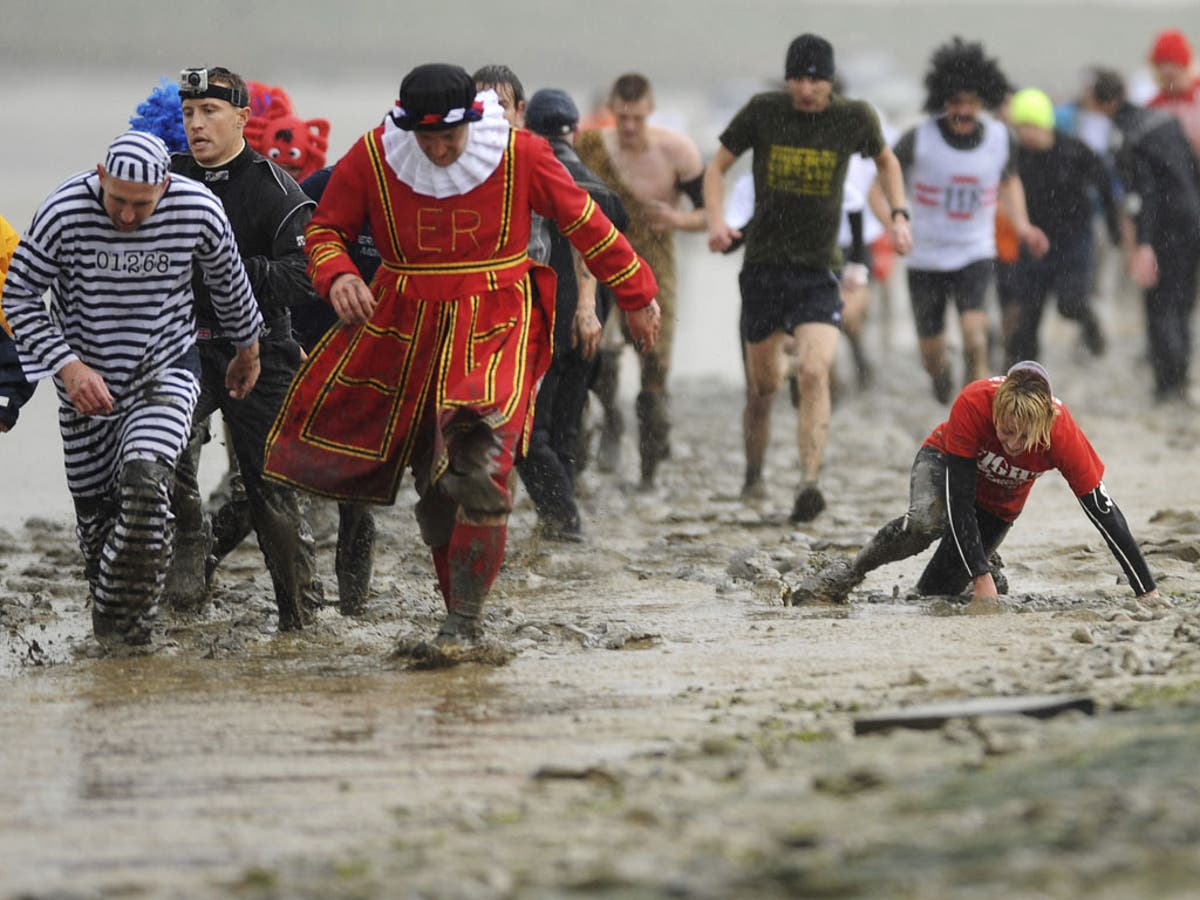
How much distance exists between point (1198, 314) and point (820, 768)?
17.5 meters

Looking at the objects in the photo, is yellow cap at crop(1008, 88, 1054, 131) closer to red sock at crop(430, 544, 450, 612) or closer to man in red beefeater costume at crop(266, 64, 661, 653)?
man in red beefeater costume at crop(266, 64, 661, 653)

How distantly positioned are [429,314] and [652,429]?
4.74 meters

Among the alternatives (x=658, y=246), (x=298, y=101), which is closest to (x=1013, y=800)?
A: (x=658, y=246)

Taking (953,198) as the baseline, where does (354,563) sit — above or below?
below

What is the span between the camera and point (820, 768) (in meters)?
5.04

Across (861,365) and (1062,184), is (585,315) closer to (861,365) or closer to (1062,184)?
(1062,184)

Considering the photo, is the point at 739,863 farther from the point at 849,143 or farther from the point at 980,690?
the point at 849,143

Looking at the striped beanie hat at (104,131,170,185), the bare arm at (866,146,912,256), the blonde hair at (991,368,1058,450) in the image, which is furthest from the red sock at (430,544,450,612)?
the bare arm at (866,146,912,256)

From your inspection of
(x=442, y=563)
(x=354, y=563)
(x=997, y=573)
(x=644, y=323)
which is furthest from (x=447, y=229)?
(x=997, y=573)

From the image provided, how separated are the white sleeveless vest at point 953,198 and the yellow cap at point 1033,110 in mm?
1211

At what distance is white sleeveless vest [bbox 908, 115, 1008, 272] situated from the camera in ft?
41.5

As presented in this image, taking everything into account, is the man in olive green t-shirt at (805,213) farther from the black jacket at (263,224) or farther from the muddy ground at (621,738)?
the black jacket at (263,224)

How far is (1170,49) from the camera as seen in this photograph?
48.5 feet

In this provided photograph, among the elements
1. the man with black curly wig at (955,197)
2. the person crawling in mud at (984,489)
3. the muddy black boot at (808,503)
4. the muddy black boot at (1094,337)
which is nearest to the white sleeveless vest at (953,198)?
the man with black curly wig at (955,197)
